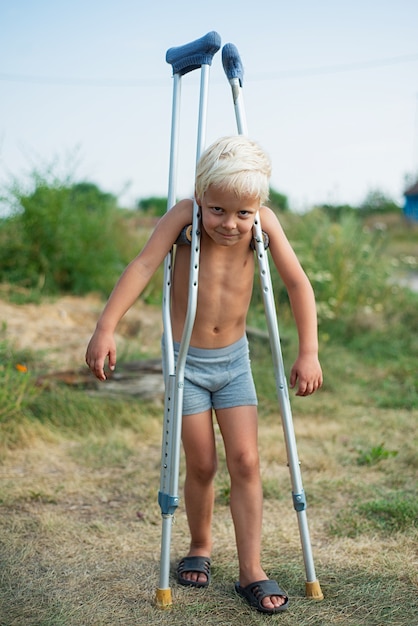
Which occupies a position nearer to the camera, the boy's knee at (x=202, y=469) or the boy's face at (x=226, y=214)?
the boy's face at (x=226, y=214)

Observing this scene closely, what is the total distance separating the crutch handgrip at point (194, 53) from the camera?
280 cm

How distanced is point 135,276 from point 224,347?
1.47 ft

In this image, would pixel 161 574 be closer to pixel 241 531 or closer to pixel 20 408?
pixel 241 531

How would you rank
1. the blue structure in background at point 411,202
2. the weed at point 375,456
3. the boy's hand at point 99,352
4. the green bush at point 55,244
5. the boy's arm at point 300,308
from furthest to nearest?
1. the blue structure in background at point 411,202
2. the green bush at point 55,244
3. the weed at point 375,456
4. the boy's arm at point 300,308
5. the boy's hand at point 99,352

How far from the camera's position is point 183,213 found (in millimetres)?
2715

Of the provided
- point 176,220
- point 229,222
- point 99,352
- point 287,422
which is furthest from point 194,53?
point 287,422

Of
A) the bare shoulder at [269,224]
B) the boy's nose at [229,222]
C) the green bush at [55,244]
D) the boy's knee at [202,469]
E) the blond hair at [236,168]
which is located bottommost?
the boy's knee at [202,469]

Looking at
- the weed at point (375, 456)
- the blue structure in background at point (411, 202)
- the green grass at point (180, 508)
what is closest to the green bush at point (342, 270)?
the green grass at point (180, 508)

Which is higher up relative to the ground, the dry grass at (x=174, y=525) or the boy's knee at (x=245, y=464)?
the boy's knee at (x=245, y=464)

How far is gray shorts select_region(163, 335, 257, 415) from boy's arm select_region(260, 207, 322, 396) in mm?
231

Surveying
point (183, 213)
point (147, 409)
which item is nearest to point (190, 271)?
point (183, 213)

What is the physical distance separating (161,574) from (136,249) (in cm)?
654

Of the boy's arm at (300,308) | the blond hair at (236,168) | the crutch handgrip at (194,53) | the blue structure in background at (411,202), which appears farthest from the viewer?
the blue structure in background at (411,202)

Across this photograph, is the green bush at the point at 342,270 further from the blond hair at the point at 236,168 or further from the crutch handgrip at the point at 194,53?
the blond hair at the point at 236,168
